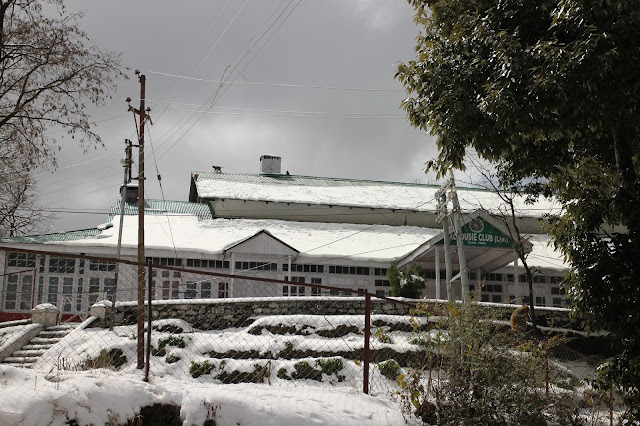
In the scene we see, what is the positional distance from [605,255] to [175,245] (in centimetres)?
1780

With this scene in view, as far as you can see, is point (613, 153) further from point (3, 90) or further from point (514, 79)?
point (3, 90)

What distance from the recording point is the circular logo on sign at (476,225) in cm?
2147

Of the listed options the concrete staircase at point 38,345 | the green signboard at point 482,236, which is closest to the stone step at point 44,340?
the concrete staircase at point 38,345

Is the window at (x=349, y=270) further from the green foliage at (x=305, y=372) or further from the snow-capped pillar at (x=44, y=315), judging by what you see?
the green foliage at (x=305, y=372)

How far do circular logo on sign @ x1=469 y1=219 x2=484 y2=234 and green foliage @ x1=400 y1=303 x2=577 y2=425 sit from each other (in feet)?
43.1

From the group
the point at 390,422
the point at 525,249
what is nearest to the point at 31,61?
the point at 390,422

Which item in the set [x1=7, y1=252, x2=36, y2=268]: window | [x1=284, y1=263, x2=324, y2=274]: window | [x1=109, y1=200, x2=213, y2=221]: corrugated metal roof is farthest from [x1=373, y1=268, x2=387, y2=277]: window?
[x1=7, y1=252, x2=36, y2=268]: window

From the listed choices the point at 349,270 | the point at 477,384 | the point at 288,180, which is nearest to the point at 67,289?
the point at 349,270

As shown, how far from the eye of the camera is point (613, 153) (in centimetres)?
1005

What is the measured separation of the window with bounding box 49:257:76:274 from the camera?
23.7 metres

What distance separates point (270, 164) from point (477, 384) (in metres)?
29.1

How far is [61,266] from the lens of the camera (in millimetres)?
23797

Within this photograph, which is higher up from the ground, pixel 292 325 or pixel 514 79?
pixel 514 79

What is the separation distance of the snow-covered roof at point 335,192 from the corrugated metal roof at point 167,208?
3.20 ft
